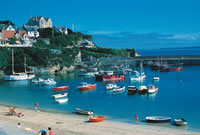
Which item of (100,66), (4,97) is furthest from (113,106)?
(100,66)

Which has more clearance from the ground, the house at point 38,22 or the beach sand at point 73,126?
the house at point 38,22

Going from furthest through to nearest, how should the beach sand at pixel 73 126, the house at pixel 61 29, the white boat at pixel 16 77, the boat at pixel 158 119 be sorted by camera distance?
the house at pixel 61 29 → the white boat at pixel 16 77 → the boat at pixel 158 119 → the beach sand at pixel 73 126

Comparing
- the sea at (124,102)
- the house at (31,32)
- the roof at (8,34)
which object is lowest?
the sea at (124,102)

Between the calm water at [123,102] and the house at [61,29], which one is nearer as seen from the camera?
the calm water at [123,102]

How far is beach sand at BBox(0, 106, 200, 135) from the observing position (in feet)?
77.9

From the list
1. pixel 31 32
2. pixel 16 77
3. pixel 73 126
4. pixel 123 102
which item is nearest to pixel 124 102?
pixel 123 102

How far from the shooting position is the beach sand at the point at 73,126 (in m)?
23.8

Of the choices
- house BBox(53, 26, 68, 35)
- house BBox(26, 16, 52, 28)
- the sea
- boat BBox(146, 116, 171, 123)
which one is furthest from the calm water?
house BBox(26, 16, 52, 28)

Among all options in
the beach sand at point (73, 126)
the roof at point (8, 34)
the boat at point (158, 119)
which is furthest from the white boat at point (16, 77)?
the boat at point (158, 119)

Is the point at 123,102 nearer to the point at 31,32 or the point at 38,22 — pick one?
the point at 31,32

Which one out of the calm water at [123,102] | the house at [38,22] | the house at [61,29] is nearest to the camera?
the calm water at [123,102]

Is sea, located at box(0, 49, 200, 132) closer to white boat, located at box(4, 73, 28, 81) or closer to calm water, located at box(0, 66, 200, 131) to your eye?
calm water, located at box(0, 66, 200, 131)

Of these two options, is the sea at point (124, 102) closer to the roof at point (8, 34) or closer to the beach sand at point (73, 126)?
the beach sand at point (73, 126)

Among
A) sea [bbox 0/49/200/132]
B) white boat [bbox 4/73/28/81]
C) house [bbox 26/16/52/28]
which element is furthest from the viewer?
house [bbox 26/16/52/28]
